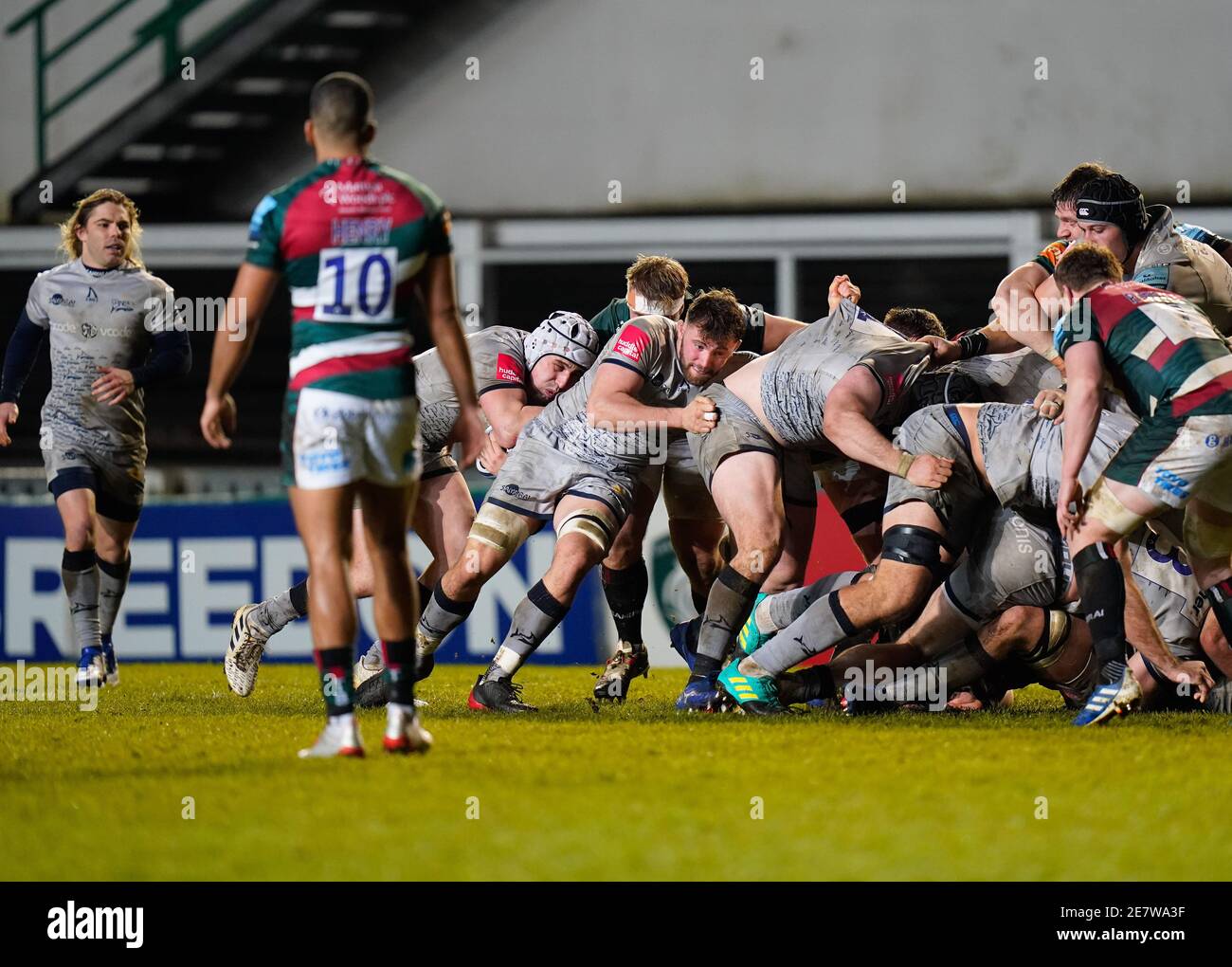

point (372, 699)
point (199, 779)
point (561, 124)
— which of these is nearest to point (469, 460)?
point (199, 779)

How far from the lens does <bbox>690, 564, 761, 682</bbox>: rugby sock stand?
22.2 feet

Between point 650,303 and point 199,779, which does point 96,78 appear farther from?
point 199,779

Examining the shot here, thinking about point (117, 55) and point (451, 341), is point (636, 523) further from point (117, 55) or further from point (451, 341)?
point (117, 55)

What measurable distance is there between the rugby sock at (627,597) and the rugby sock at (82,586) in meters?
2.65

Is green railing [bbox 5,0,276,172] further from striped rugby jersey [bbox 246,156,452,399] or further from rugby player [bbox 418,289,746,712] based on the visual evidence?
striped rugby jersey [bbox 246,156,452,399]

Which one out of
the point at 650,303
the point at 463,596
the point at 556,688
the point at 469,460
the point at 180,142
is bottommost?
the point at 556,688

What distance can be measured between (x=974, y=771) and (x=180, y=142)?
1256cm

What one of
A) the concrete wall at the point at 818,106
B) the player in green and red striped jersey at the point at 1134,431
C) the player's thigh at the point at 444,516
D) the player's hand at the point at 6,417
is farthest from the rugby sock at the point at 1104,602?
the concrete wall at the point at 818,106

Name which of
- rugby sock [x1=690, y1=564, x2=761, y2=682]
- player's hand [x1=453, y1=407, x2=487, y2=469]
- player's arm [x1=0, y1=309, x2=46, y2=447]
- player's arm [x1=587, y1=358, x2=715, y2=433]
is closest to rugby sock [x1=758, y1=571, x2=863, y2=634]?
rugby sock [x1=690, y1=564, x2=761, y2=682]

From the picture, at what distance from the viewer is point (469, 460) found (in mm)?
5621

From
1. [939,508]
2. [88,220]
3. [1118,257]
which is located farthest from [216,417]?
[1118,257]

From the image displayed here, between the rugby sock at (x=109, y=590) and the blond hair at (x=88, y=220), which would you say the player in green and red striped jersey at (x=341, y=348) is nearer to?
the blond hair at (x=88, y=220)

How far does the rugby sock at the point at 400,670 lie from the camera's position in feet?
17.2

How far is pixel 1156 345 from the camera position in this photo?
6.18 metres
